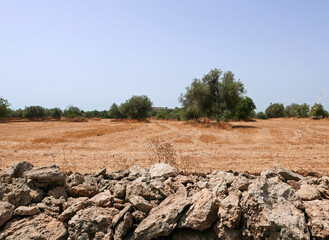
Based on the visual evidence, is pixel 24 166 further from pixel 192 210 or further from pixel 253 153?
pixel 253 153

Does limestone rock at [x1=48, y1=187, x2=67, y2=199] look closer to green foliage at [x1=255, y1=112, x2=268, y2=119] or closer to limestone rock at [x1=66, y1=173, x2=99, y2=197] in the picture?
limestone rock at [x1=66, y1=173, x2=99, y2=197]

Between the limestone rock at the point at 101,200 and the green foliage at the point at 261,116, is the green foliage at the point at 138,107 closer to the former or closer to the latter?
the green foliage at the point at 261,116

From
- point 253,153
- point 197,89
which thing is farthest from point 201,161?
point 197,89

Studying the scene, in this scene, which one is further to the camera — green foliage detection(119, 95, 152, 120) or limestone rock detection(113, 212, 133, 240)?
green foliage detection(119, 95, 152, 120)

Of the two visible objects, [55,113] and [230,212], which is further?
[55,113]

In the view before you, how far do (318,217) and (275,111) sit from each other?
84414mm

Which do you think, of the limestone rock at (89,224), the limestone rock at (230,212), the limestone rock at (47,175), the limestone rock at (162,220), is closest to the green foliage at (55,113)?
the limestone rock at (47,175)

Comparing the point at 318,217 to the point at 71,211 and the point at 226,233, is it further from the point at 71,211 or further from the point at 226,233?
the point at 71,211

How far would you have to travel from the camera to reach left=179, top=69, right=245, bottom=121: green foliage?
3431cm

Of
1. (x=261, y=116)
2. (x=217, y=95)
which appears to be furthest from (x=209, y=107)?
(x=261, y=116)

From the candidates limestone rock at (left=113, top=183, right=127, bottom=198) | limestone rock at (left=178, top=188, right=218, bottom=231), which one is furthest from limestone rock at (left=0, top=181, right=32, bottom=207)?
limestone rock at (left=178, top=188, right=218, bottom=231)

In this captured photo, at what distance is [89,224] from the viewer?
4.63m

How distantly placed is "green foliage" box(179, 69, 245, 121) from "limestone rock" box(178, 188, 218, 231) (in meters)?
30.7

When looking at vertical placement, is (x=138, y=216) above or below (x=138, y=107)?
below
